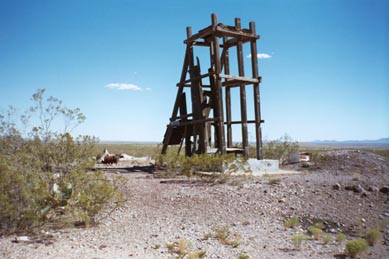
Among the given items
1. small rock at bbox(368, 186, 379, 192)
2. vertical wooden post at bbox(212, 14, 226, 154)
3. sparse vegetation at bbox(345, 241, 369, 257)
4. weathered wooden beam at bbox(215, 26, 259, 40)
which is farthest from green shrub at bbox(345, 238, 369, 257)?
weathered wooden beam at bbox(215, 26, 259, 40)

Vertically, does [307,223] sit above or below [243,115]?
below

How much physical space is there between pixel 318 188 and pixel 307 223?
7.64 feet

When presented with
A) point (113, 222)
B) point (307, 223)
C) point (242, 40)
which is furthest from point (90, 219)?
point (242, 40)

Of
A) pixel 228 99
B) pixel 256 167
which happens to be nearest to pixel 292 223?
pixel 256 167

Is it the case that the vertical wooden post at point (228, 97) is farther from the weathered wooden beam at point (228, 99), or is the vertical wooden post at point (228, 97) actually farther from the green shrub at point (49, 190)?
the green shrub at point (49, 190)

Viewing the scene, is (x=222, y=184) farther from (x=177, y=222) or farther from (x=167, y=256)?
(x=167, y=256)

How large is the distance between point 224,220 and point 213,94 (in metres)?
6.26

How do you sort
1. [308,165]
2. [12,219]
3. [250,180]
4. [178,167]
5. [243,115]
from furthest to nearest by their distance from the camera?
[308,165] < [243,115] < [178,167] < [250,180] < [12,219]

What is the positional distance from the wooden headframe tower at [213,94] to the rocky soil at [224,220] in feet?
8.65

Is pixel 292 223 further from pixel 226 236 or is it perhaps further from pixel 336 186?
pixel 336 186

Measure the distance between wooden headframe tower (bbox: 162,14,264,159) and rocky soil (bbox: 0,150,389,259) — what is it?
2.64 meters

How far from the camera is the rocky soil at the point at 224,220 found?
17.3 ft

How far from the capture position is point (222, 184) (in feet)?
31.4

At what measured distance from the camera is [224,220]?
269 inches
